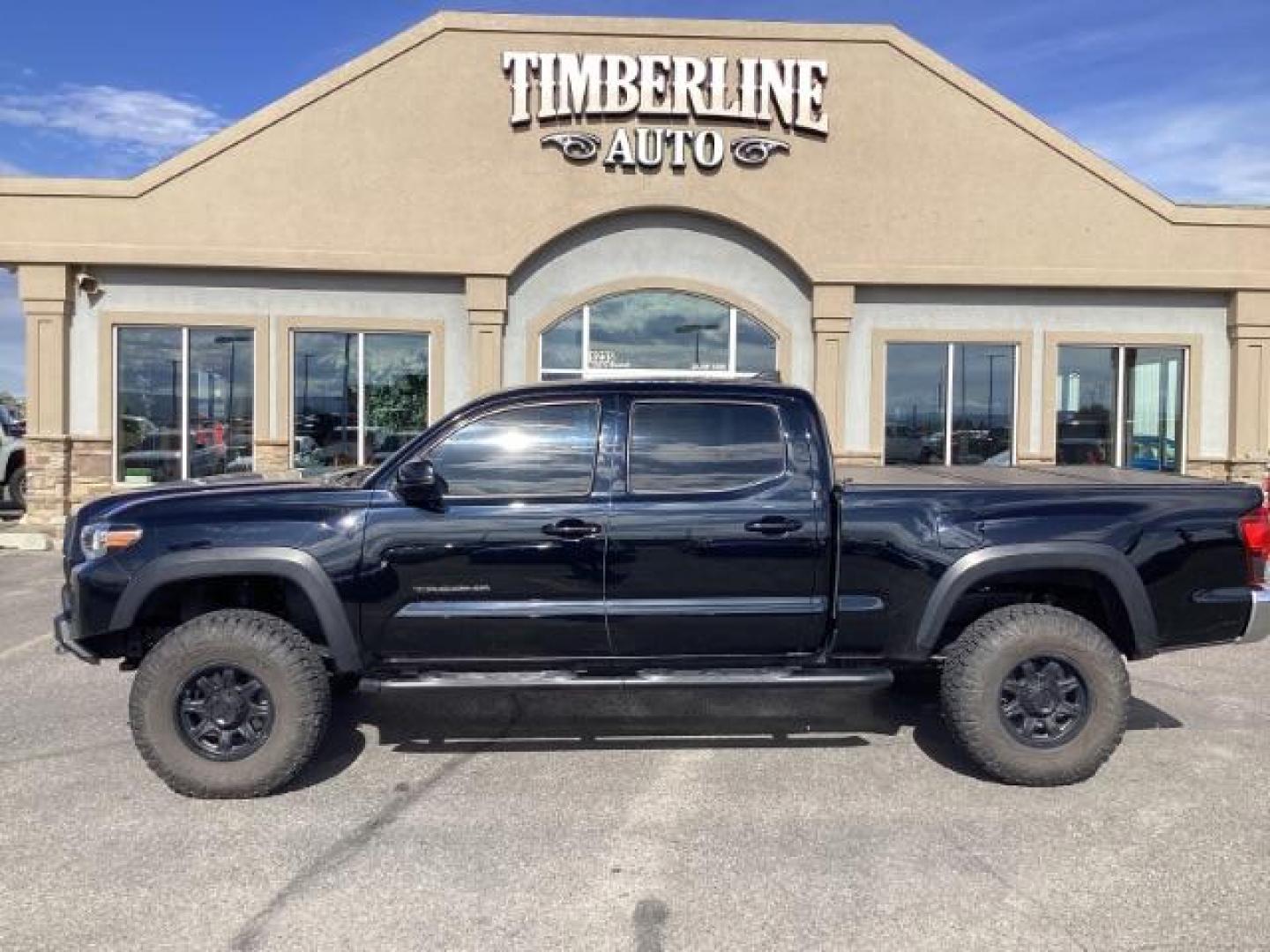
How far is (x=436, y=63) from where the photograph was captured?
13.2m

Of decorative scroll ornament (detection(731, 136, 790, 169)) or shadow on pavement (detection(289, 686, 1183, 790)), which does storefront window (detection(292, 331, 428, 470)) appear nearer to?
decorative scroll ornament (detection(731, 136, 790, 169))

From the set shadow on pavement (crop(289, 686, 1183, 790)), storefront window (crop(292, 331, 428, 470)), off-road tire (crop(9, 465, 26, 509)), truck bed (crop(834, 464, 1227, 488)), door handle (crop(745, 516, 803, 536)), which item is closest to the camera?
door handle (crop(745, 516, 803, 536))

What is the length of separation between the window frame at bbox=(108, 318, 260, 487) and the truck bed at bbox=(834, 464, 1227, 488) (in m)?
9.74

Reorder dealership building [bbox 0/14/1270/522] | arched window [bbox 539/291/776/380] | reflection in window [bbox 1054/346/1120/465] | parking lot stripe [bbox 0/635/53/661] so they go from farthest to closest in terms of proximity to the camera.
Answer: reflection in window [bbox 1054/346/1120/465], arched window [bbox 539/291/776/380], dealership building [bbox 0/14/1270/522], parking lot stripe [bbox 0/635/53/661]

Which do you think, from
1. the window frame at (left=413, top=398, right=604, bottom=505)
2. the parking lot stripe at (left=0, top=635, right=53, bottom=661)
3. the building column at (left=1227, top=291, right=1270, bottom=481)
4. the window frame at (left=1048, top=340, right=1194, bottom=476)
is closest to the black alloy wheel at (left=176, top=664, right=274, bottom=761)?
Result: the window frame at (left=413, top=398, right=604, bottom=505)

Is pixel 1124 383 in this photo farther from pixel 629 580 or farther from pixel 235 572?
pixel 235 572

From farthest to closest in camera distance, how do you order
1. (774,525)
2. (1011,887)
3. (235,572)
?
(774,525) → (235,572) → (1011,887)

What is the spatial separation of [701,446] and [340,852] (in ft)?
8.09

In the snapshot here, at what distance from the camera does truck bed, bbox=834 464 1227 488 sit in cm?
509

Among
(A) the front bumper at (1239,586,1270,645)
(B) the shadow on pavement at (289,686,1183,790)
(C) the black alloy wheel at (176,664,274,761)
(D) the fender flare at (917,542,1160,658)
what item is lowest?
(B) the shadow on pavement at (289,686,1183,790)

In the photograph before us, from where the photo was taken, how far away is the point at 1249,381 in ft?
44.8

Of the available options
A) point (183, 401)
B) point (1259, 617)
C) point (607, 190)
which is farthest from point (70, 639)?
point (607, 190)

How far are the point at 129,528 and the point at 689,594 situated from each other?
2.64m

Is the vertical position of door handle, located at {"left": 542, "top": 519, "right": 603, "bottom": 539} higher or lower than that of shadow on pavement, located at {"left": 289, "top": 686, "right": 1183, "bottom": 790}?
higher
